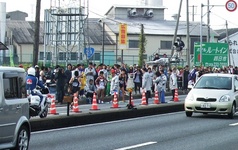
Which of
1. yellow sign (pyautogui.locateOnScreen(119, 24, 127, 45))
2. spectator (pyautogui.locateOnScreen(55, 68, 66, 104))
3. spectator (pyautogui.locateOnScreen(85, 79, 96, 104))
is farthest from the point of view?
yellow sign (pyautogui.locateOnScreen(119, 24, 127, 45))

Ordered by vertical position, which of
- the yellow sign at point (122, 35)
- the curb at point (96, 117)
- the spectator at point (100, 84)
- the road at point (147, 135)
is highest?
the yellow sign at point (122, 35)


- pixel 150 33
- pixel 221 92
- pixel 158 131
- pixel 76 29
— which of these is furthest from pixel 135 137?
pixel 150 33

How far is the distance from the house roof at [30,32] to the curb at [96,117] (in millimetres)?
45028

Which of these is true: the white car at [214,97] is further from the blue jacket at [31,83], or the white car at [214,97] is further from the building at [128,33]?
the building at [128,33]

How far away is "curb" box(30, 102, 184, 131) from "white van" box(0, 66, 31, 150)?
452 cm

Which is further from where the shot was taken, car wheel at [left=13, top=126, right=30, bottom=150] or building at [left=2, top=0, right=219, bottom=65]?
building at [left=2, top=0, right=219, bottom=65]

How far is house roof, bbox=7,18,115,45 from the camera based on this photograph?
7338 centimetres

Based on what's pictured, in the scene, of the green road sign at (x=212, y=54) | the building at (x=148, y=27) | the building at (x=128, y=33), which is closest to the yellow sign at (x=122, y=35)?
the building at (x=128, y=33)

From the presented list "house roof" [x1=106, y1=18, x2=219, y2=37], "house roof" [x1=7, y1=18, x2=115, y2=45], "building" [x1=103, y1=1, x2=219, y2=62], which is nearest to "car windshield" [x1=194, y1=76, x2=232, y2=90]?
"house roof" [x1=7, y1=18, x2=115, y2=45]

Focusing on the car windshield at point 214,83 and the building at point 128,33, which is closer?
the car windshield at point 214,83

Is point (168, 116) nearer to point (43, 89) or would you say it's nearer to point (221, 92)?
point (221, 92)

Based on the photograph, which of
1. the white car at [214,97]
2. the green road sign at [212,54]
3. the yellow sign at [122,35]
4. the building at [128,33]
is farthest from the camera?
the building at [128,33]

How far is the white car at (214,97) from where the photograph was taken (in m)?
23.2

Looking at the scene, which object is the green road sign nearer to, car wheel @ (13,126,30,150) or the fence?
the fence
